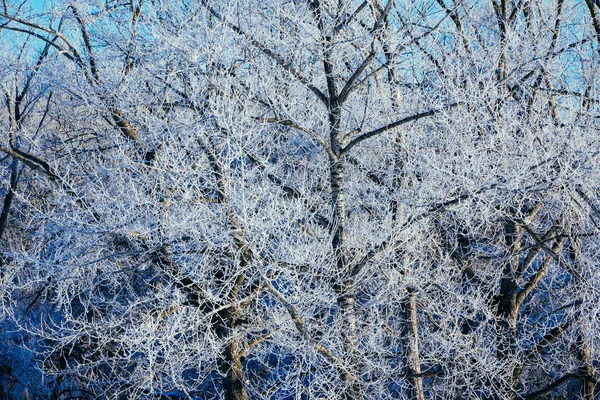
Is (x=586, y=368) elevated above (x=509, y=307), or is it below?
below

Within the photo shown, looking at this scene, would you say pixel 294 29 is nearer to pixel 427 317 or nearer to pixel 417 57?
pixel 417 57

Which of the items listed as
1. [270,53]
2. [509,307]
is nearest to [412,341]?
[509,307]

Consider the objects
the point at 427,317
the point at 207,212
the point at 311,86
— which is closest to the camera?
the point at 207,212

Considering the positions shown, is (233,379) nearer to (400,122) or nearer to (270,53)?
(400,122)

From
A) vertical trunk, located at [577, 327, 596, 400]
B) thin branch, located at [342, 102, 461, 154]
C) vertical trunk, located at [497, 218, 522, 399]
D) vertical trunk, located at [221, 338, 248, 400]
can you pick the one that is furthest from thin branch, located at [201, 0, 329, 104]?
vertical trunk, located at [577, 327, 596, 400]

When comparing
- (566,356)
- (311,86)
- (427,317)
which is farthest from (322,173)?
(566,356)

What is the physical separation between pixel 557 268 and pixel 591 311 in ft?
4.84

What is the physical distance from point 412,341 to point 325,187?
8.41 ft

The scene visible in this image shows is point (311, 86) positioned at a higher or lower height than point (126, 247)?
higher

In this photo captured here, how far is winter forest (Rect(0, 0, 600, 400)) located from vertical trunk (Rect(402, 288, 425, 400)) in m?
0.05

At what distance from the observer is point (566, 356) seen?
32.7 feet

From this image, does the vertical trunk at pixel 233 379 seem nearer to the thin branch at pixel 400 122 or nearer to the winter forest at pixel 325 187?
the winter forest at pixel 325 187

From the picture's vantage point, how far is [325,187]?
9.64 metres

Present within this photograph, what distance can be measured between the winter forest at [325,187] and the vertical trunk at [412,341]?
0.17 feet
